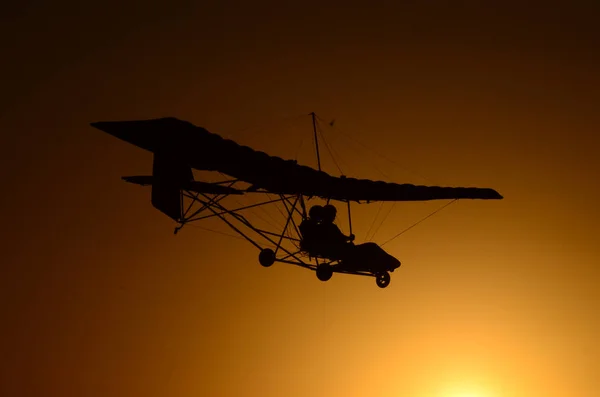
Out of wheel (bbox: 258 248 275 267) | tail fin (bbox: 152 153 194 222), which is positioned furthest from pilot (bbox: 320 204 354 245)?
tail fin (bbox: 152 153 194 222)

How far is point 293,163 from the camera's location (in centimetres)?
4397

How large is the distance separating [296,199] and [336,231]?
195 cm

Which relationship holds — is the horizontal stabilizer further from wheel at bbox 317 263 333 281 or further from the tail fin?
wheel at bbox 317 263 333 281

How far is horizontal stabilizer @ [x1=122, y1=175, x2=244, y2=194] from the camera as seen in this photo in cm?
4425

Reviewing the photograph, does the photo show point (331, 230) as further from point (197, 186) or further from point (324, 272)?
point (197, 186)

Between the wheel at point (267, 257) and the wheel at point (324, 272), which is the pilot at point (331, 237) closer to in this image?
the wheel at point (324, 272)

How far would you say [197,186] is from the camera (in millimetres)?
44406

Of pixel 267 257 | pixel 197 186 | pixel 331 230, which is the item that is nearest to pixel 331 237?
pixel 331 230

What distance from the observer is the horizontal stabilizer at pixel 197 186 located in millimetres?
44250

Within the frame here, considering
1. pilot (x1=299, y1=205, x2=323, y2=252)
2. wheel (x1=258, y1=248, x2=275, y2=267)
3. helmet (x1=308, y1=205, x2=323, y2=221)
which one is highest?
helmet (x1=308, y1=205, x2=323, y2=221)

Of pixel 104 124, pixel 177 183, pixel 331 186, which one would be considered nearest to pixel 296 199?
pixel 331 186

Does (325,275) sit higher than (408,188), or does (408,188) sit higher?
(408,188)

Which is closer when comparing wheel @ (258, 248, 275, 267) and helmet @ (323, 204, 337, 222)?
wheel @ (258, 248, 275, 267)

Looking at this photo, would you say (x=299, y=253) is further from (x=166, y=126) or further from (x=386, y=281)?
(x=166, y=126)
